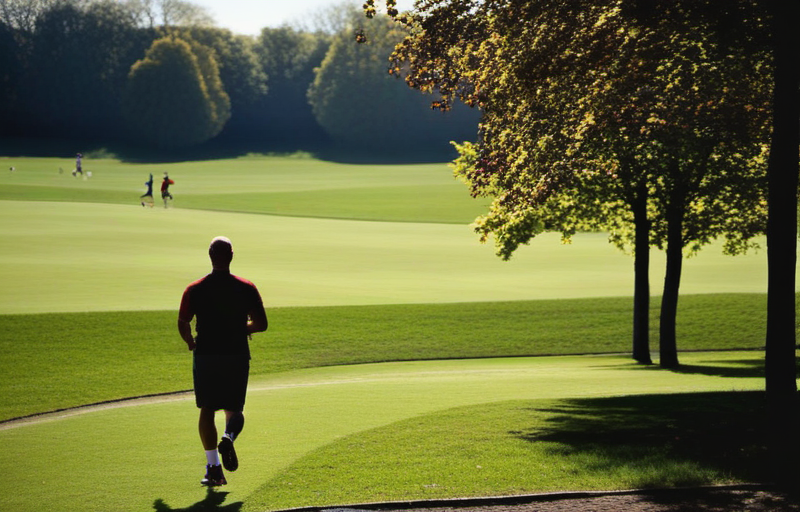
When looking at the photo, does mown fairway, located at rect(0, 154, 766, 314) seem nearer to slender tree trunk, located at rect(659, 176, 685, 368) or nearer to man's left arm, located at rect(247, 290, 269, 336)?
slender tree trunk, located at rect(659, 176, 685, 368)

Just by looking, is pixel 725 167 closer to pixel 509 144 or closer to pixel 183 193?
pixel 509 144

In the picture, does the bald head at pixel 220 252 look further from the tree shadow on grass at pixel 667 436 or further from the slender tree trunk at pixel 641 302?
the slender tree trunk at pixel 641 302

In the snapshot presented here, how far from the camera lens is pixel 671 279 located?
23.6m

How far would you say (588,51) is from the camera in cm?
1400

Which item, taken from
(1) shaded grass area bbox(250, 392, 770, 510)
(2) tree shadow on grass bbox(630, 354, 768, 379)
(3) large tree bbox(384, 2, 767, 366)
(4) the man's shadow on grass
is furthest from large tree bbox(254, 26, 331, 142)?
(4) the man's shadow on grass

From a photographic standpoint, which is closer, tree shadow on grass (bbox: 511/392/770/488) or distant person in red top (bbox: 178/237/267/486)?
distant person in red top (bbox: 178/237/267/486)

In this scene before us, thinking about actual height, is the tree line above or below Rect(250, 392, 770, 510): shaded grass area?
above

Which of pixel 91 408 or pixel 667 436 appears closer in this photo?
pixel 667 436

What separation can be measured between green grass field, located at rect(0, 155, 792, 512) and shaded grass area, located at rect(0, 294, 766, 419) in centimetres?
9

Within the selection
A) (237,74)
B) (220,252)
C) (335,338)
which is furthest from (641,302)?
(237,74)

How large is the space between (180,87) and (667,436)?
4923 inches

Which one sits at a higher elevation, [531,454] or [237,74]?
[237,74]

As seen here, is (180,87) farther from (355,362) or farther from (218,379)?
(218,379)

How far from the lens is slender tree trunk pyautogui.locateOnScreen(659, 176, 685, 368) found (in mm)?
22484
